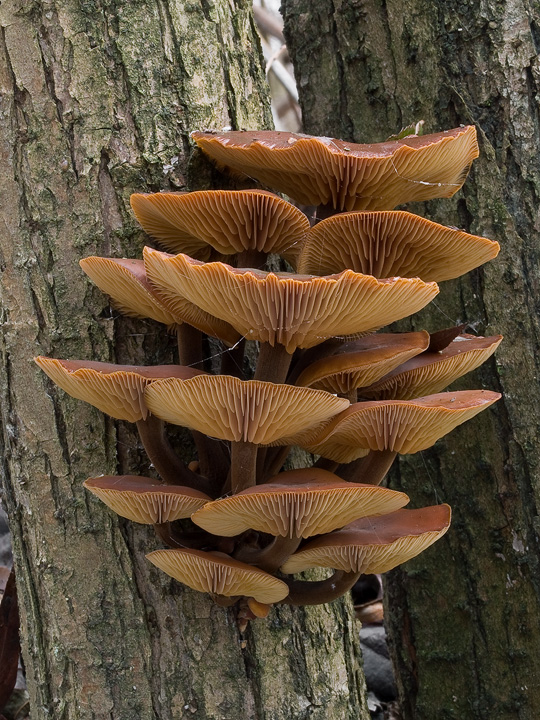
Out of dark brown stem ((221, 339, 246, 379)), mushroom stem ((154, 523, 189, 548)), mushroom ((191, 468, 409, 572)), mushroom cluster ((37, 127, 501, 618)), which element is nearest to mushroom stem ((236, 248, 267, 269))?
mushroom cluster ((37, 127, 501, 618))

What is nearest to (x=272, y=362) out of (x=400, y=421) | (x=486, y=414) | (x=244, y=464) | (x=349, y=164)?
(x=244, y=464)

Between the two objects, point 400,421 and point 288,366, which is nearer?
point 400,421

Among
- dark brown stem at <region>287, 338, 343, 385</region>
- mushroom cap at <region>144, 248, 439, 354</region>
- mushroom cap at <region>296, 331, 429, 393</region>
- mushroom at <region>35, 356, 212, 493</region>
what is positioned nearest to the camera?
mushroom cap at <region>144, 248, 439, 354</region>

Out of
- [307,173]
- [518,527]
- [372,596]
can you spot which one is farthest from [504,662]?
[307,173]

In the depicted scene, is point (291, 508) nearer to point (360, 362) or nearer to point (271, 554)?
point (271, 554)

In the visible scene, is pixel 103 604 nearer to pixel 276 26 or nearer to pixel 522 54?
pixel 522 54

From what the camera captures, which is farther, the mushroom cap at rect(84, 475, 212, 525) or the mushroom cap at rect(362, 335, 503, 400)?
the mushroom cap at rect(362, 335, 503, 400)

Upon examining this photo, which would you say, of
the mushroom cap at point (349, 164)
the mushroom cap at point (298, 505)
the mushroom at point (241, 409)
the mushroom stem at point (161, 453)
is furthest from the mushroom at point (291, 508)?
the mushroom cap at point (349, 164)

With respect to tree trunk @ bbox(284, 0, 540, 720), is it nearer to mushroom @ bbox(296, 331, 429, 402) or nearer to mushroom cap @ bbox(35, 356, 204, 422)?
mushroom @ bbox(296, 331, 429, 402)
